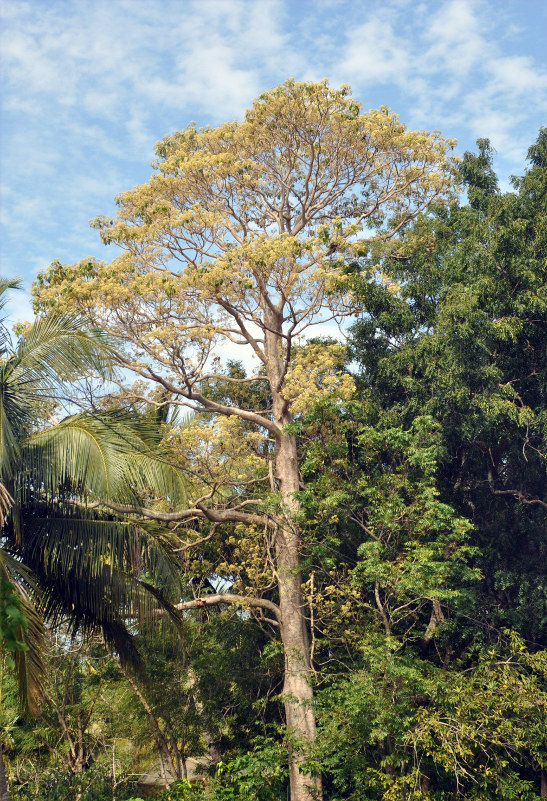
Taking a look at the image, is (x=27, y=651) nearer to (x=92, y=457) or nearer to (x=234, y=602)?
(x=92, y=457)

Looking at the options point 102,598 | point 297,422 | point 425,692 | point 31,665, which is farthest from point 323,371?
point 31,665

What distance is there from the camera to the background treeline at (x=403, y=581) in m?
10.4

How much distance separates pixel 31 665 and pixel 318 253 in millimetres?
8132

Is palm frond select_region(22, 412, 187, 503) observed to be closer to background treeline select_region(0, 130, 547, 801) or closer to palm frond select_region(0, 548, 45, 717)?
palm frond select_region(0, 548, 45, 717)

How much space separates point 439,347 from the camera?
12.5 meters

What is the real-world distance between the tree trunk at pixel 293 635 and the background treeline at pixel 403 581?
0.25m

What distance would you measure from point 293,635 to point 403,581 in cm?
227

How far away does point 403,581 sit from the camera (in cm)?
1056

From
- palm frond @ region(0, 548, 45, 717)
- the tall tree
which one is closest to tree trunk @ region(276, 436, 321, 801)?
the tall tree

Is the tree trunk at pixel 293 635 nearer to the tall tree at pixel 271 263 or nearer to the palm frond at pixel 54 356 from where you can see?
the tall tree at pixel 271 263

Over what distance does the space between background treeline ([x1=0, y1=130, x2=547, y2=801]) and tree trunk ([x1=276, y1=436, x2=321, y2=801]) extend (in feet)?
0.84

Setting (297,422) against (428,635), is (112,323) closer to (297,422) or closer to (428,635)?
(297,422)

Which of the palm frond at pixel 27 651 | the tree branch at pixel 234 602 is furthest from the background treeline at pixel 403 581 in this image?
the palm frond at pixel 27 651

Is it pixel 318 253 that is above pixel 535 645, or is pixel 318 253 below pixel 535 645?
above
